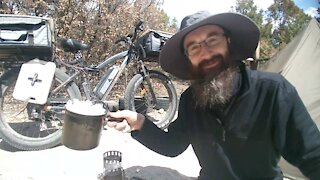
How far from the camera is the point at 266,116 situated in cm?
152

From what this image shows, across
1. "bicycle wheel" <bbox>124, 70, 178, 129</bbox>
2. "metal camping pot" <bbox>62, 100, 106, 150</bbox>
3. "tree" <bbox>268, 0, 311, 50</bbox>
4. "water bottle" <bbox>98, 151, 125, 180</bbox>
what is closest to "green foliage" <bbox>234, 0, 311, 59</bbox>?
"tree" <bbox>268, 0, 311, 50</bbox>

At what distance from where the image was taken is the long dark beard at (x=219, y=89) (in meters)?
1.58

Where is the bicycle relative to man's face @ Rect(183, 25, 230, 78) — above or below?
below

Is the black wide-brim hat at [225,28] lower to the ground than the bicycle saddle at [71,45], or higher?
higher

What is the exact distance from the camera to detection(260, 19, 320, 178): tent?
2.99 metres

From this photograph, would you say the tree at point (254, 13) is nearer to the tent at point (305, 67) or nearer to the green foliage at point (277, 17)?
the green foliage at point (277, 17)

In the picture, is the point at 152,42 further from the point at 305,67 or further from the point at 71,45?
the point at 305,67

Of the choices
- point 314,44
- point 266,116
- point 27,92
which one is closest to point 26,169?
point 27,92

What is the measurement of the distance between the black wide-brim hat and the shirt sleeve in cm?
21

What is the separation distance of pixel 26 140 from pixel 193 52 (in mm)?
2244

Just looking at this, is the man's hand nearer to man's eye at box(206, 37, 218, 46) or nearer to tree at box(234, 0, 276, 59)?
man's eye at box(206, 37, 218, 46)

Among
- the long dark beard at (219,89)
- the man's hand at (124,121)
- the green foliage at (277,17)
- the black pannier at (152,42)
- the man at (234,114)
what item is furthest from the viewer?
the green foliage at (277,17)

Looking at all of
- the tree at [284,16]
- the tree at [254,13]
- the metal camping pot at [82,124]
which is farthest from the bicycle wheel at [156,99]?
the tree at [284,16]

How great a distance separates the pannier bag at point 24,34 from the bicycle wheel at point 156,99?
113cm
